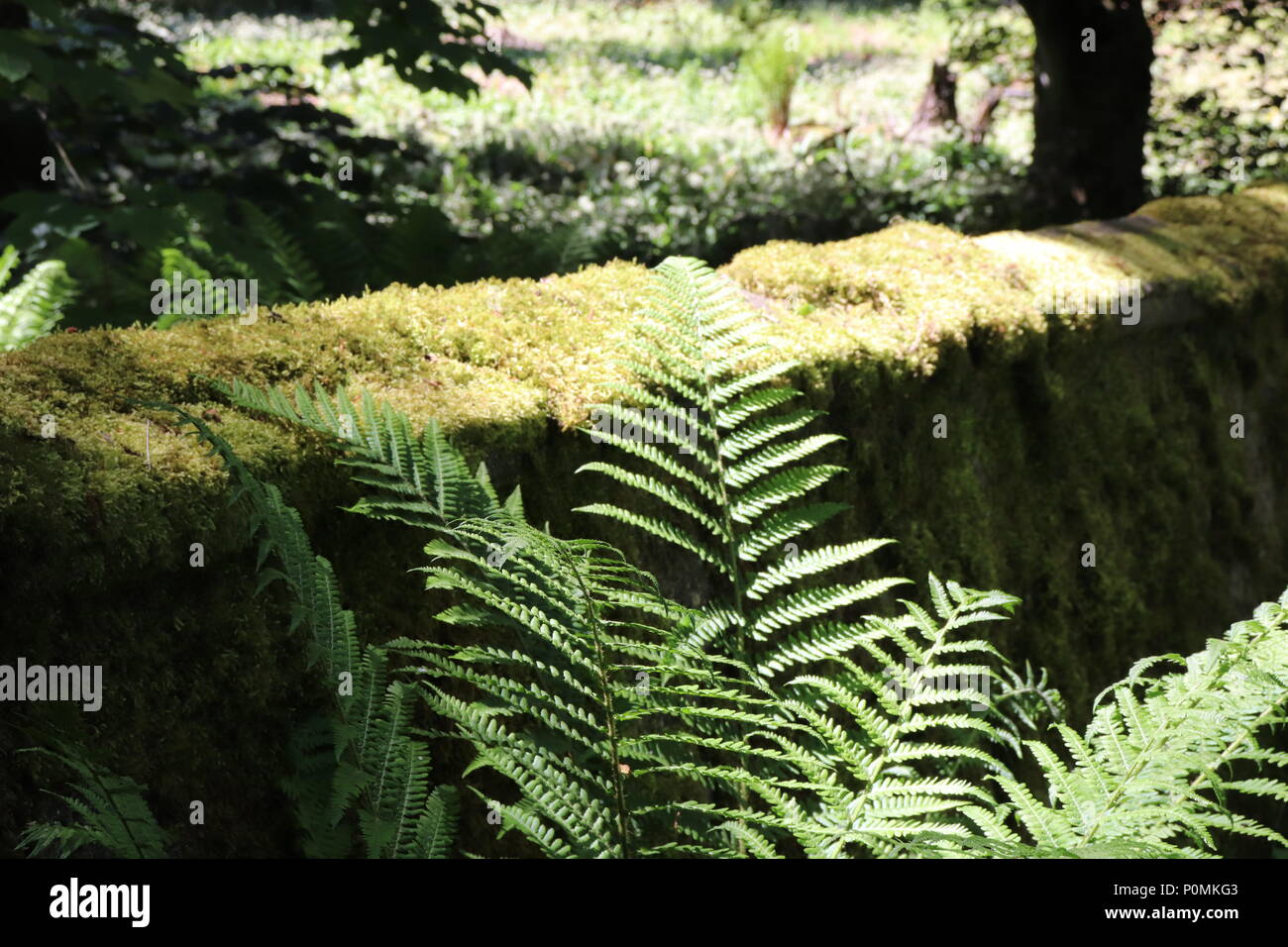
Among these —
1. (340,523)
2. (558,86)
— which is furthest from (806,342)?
(558,86)

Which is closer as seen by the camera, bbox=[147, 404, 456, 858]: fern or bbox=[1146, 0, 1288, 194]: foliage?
bbox=[147, 404, 456, 858]: fern

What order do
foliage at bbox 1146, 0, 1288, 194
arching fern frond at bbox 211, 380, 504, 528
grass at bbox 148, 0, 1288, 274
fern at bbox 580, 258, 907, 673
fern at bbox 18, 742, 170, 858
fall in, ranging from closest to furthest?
fern at bbox 18, 742, 170, 858, arching fern frond at bbox 211, 380, 504, 528, fern at bbox 580, 258, 907, 673, foliage at bbox 1146, 0, 1288, 194, grass at bbox 148, 0, 1288, 274

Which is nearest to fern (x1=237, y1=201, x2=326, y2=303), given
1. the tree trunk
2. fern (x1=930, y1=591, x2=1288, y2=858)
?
fern (x1=930, y1=591, x2=1288, y2=858)

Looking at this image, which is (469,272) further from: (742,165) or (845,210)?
(742,165)

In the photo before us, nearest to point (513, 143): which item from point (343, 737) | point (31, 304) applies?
point (31, 304)

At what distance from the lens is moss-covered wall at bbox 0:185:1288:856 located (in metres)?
1.72

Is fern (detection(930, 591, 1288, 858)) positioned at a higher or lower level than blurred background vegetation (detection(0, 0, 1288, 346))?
lower

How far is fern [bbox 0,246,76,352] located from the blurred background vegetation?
0.05ft

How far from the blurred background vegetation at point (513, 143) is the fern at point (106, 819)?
2.43 metres

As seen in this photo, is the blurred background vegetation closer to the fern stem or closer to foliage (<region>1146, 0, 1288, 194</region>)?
foliage (<region>1146, 0, 1288, 194</region>)

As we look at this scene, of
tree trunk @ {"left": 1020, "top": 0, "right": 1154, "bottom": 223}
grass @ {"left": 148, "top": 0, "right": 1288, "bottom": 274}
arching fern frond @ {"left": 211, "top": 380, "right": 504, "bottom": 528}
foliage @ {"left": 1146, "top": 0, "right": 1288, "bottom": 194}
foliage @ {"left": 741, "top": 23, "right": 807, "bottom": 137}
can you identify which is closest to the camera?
arching fern frond @ {"left": 211, "top": 380, "right": 504, "bottom": 528}

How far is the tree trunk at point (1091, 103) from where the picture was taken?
6.88 meters

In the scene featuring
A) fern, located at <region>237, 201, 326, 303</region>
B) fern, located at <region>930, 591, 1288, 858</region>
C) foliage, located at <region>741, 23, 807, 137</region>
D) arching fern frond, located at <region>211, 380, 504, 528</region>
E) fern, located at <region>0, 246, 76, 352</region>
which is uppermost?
foliage, located at <region>741, 23, 807, 137</region>

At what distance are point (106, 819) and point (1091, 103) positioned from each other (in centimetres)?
723
